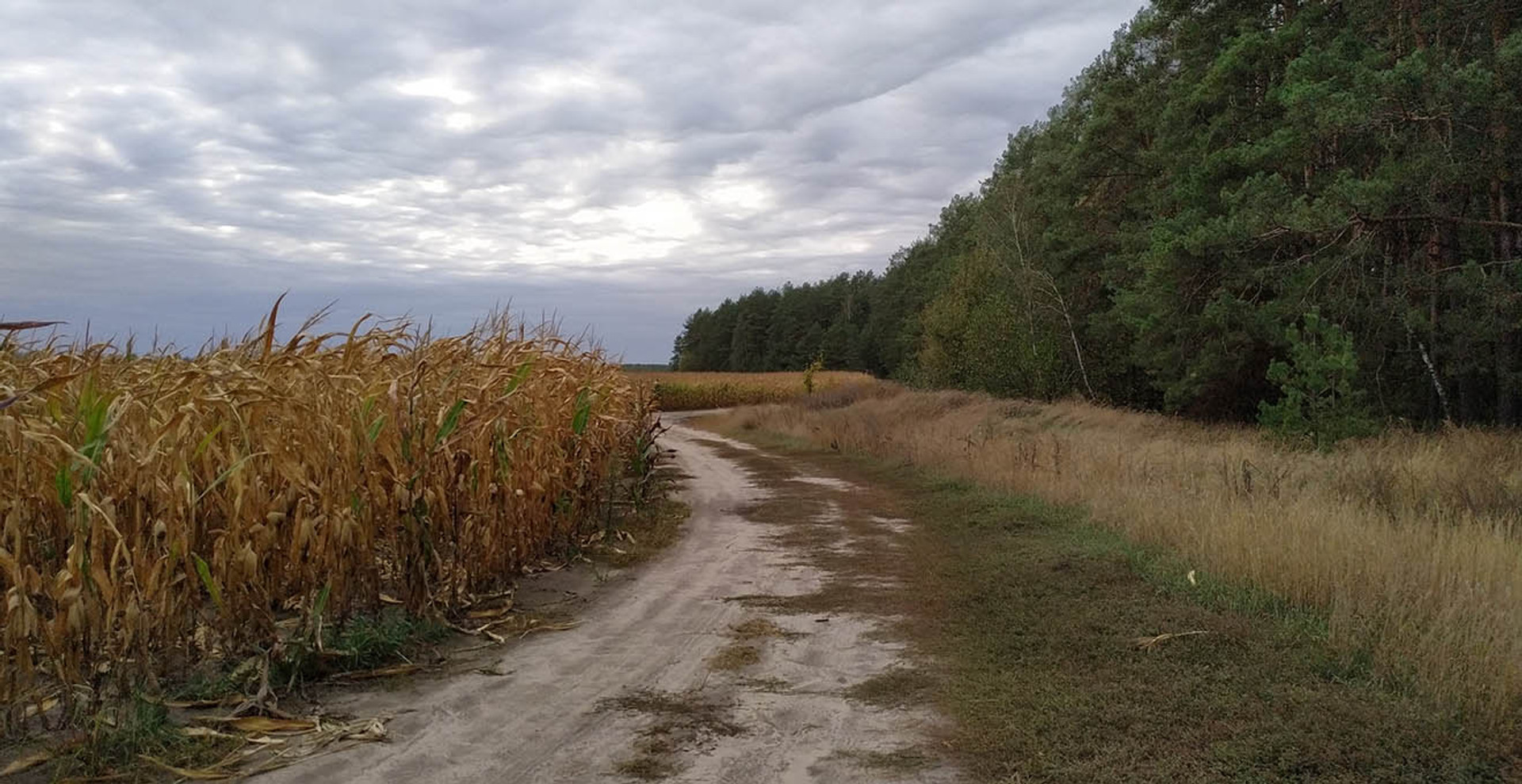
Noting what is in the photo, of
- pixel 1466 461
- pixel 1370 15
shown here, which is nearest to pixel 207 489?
pixel 1466 461

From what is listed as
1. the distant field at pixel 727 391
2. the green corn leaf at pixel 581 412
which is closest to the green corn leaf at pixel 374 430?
the green corn leaf at pixel 581 412

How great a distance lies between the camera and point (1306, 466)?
12.7 metres

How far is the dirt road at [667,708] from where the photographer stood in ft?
14.4

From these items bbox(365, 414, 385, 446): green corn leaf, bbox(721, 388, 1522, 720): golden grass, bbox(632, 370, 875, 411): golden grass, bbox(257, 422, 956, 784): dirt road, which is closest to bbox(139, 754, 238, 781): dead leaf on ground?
bbox(257, 422, 956, 784): dirt road

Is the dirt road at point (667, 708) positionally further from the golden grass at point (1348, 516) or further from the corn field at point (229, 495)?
the golden grass at point (1348, 516)

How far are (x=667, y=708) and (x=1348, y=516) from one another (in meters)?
6.76

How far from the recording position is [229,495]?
541cm

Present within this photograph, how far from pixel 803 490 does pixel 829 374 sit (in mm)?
41928

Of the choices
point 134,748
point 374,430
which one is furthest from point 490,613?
point 134,748

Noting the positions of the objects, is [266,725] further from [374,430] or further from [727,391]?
[727,391]

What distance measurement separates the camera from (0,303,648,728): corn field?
14.8 ft

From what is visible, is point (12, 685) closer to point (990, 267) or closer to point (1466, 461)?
point (1466, 461)

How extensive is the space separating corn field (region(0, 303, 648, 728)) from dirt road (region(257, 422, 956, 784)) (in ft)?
3.05

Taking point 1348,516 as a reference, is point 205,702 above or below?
below
